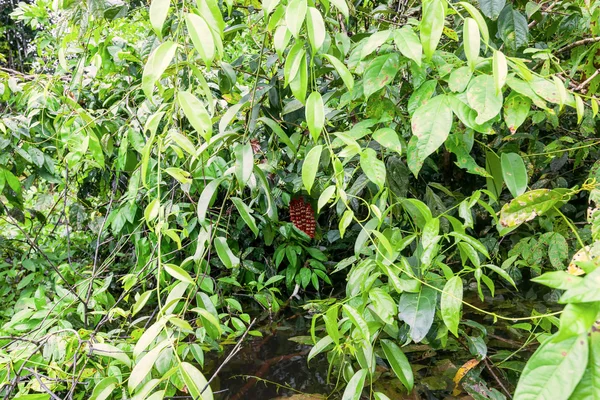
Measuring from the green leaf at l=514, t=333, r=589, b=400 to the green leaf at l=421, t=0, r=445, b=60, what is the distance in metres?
0.38

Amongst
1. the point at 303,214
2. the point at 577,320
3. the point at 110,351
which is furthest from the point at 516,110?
the point at 110,351

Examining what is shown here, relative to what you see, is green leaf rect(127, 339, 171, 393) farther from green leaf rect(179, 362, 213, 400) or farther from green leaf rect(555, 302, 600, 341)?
green leaf rect(555, 302, 600, 341)

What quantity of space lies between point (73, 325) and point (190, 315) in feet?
1.10

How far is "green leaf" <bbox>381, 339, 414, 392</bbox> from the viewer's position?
0.68 m

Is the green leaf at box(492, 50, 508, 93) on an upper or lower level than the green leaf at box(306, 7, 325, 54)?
lower

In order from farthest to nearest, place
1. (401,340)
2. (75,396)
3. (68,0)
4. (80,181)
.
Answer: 1. (80,181)
2. (75,396)
3. (68,0)
4. (401,340)

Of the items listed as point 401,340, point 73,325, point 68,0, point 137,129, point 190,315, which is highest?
point 68,0

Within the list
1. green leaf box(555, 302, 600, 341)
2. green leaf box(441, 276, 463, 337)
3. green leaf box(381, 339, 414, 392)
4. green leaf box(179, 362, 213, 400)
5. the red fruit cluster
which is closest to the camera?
green leaf box(555, 302, 600, 341)

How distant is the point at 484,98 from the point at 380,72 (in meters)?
0.18

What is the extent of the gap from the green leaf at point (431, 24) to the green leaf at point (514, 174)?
0.97 ft

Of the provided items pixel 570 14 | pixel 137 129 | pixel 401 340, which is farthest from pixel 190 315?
pixel 570 14

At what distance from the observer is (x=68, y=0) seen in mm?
898

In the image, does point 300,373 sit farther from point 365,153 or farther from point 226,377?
point 365,153

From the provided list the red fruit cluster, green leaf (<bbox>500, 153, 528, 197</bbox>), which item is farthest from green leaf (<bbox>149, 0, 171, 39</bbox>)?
the red fruit cluster
